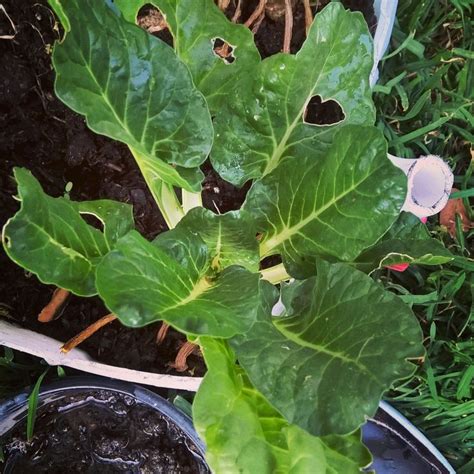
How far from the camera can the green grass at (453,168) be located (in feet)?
3.45

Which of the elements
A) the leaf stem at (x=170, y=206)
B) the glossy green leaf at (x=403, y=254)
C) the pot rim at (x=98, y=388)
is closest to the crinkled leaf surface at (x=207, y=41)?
the leaf stem at (x=170, y=206)

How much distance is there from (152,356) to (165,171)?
1.08 ft

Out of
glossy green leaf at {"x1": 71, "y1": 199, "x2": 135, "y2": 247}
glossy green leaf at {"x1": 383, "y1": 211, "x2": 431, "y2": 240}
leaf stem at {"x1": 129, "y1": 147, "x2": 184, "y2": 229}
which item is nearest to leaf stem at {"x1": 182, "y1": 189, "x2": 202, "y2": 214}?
leaf stem at {"x1": 129, "y1": 147, "x2": 184, "y2": 229}

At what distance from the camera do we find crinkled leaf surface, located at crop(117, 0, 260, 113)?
2.27 ft

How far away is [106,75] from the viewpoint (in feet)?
1.89

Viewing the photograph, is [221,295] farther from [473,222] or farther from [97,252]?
[473,222]

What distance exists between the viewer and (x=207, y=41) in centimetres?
72

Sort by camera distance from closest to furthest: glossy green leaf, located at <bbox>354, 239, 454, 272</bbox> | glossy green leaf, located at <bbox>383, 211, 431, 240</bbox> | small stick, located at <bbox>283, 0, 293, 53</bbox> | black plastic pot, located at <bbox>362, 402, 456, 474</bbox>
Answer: glossy green leaf, located at <bbox>354, 239, 454, 272</bbox>
glossy green leaf, located at <bbox>383, 211, 431, 240</bbox>
small stick, located at <bbox>283, 0, 293, 53</bbox>
black plastic pot, located at <bbox>362, 402, 456, 474</bbox>

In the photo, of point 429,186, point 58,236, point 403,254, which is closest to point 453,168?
point 429,186

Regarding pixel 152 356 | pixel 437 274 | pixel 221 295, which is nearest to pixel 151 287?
pixel 221 295

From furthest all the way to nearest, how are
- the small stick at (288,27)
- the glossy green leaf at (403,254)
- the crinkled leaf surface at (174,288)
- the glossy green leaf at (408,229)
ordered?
1. the small stick at (288,27)
2. the glossy green leaf at (408,229)
3. the glossy green leaf at (403,254)
4. the crinkled leaf surface at (174,288)

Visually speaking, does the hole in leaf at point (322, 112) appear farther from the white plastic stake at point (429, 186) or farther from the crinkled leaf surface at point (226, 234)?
the crinkled leaf surface at point (226, 234)

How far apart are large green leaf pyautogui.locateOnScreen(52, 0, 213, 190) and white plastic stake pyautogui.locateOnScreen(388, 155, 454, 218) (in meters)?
0.39

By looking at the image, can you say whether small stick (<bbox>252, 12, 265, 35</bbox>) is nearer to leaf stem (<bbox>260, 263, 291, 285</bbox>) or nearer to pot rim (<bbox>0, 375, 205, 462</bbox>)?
leaf stem (<bbox>260, 263, 291, 285</bbox>)
